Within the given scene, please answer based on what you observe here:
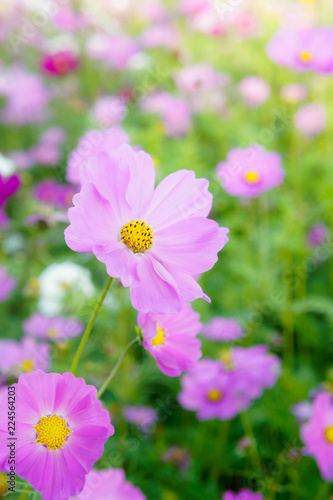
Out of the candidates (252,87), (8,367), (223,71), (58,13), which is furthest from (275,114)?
(8,367)

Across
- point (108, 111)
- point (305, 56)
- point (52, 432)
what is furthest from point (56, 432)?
point (108, 111)

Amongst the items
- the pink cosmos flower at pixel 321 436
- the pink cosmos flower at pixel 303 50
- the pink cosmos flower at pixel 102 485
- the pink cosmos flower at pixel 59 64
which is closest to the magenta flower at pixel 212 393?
the pink cosmos flower at pixel 321 436

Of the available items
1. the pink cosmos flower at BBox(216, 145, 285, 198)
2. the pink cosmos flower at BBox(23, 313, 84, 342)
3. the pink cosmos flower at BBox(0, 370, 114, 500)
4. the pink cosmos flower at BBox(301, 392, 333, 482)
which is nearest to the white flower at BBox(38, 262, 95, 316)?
the pink cosmos flower at BBox(23, 313, 84, 342)

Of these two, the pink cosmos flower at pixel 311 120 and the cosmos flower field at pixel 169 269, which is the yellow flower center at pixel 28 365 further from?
the pink cosmos flower at pixel 311 120

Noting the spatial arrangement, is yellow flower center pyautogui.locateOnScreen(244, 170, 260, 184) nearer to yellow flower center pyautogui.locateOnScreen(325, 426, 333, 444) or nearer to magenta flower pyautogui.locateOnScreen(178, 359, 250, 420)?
magenta flower pyautogui.locateOnScreen(178, 359, 250, 420)

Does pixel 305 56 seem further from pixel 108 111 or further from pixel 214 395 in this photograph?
pixel 214 395
